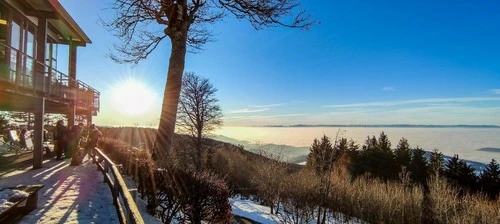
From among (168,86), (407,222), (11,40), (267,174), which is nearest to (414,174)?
(267,174)

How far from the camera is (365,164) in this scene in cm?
4766

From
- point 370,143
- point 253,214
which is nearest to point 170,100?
point 253,214

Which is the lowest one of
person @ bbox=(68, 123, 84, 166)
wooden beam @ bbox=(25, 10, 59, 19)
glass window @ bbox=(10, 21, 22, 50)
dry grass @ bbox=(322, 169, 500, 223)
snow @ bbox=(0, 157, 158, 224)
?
dry grass @ bbox=(322, 169, 500, 223)

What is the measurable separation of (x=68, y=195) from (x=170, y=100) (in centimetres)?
428

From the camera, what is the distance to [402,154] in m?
48.3

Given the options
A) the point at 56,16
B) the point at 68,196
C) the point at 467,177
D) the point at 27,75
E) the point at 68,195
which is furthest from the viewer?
the point at 467,177

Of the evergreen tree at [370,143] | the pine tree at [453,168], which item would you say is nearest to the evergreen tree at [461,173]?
the pine tree at [453,168]

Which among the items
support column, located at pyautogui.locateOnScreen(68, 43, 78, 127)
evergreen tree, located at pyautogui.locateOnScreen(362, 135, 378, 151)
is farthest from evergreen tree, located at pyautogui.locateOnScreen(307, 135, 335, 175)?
evergreen tree, located at pyautogui.locateOnScreen(362, 135, 378, 151)

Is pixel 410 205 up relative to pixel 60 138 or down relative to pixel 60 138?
down

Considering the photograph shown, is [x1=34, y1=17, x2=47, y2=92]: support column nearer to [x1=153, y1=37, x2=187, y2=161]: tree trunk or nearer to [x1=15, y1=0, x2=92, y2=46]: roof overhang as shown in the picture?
[x1=15, y1=0, x2=92, y2=46]: roof overhang

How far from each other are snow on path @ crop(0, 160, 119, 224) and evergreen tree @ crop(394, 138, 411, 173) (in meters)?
44.0

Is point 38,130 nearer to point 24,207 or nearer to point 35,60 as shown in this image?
point 35,60

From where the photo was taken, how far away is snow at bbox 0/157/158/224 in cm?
626

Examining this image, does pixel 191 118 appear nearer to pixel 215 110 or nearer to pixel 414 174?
pixel 215 110
